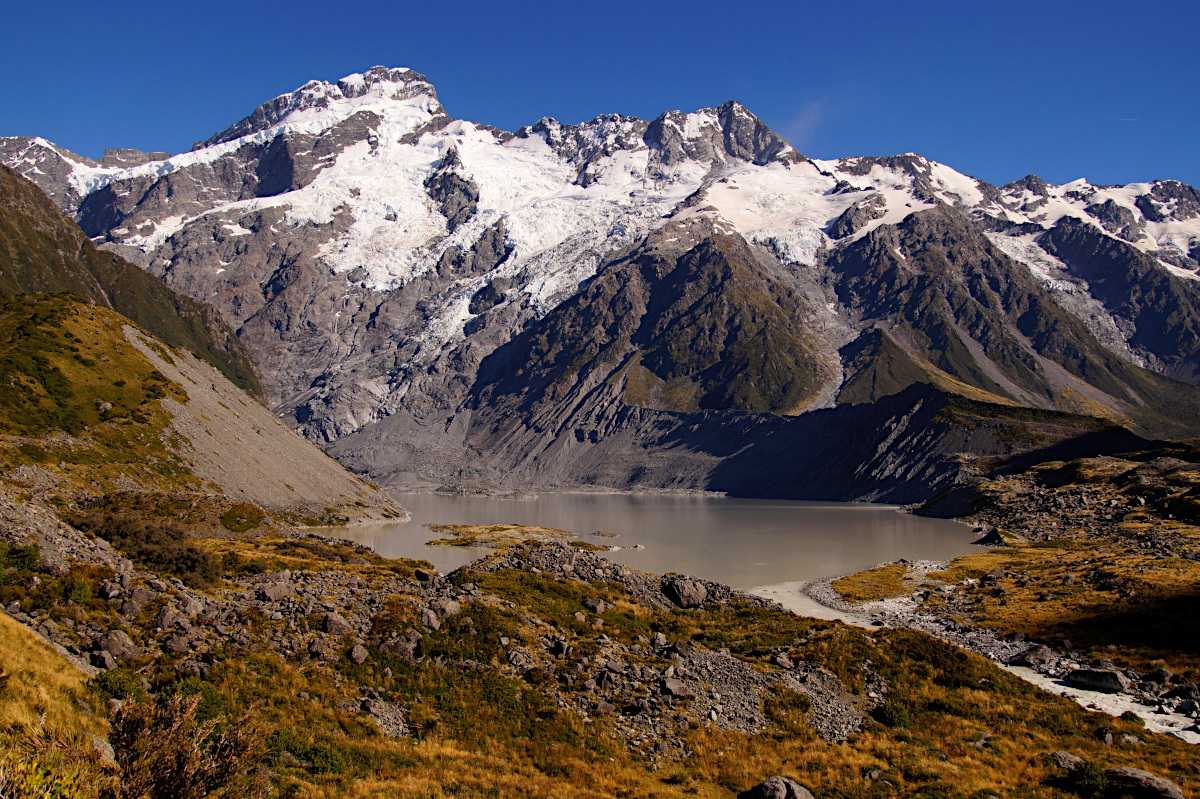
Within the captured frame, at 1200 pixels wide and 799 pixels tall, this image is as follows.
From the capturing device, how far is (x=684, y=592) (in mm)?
49781

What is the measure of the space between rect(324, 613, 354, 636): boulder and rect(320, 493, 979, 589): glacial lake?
1915 inches

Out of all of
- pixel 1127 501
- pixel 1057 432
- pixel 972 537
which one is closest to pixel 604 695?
pixel 972 537

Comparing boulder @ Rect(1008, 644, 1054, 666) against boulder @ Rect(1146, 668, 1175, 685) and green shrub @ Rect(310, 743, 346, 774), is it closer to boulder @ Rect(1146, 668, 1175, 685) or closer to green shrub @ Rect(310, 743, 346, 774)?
boulder @ Rect(1146, 668, 1175, 685)

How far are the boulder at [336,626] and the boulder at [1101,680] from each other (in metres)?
36.2

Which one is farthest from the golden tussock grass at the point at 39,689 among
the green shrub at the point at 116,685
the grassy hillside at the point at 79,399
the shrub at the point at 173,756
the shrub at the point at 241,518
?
the shrub at the point at 241,518

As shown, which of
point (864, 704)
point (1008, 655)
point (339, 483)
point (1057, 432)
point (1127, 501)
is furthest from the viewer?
point (1057, 432)

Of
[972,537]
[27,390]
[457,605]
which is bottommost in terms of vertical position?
[972,537]

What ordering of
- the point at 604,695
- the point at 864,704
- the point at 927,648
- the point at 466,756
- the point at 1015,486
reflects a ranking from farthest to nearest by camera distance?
the point at 1015,486 → the point at 927,648 → the point at 864,704 → the point at 604,695 → the point at 466,756

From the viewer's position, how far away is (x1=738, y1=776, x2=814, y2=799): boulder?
2114 cm

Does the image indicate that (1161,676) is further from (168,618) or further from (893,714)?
(168,618)

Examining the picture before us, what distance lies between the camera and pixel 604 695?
27953 mm

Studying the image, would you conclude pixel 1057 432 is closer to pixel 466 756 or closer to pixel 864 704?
pixel 864 704

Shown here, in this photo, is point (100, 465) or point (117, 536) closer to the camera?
point (117, 536)

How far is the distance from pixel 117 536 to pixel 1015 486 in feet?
482
